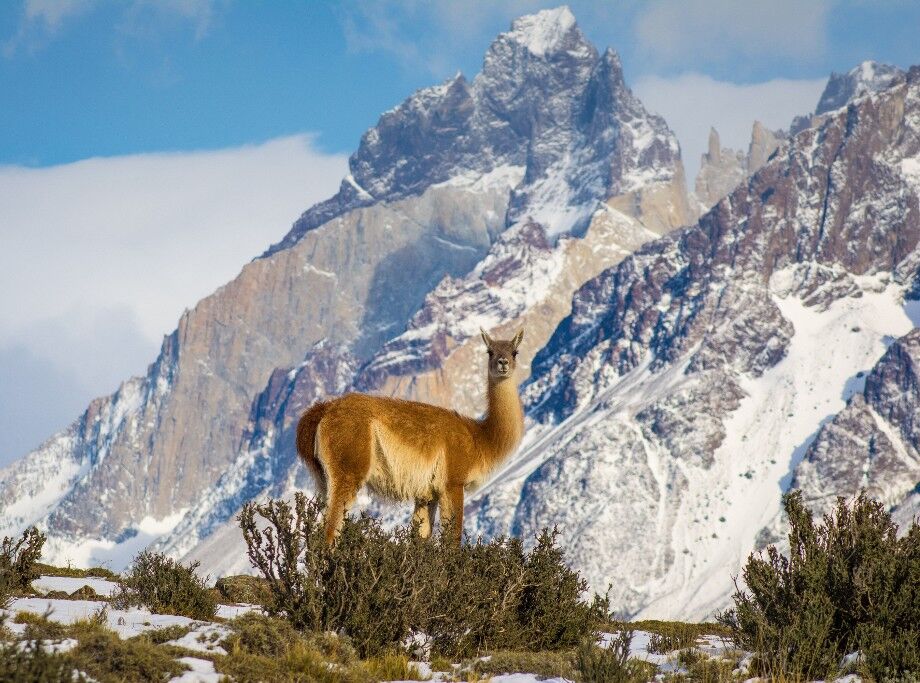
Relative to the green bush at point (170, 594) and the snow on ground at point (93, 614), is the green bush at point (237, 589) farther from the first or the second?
the snow on ground at point (93, 614)

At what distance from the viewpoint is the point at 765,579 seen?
14984mm

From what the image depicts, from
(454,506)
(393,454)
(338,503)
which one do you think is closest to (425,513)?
(454,506)

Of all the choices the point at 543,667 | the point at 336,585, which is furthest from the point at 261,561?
the point at 543,667

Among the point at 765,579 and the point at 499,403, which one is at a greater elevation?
the point at 499,403

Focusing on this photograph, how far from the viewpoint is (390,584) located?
14242mm

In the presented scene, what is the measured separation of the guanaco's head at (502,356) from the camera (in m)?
21.5

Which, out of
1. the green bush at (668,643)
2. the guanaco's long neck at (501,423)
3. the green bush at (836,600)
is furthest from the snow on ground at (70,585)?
the green bush at (836,600)

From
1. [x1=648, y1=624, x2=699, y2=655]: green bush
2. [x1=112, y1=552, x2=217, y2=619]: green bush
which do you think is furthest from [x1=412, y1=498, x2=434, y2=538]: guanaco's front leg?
[x1=648, y1=624, x2=699, y2=655]: green bush

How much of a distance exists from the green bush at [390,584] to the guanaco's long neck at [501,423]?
4.23 m

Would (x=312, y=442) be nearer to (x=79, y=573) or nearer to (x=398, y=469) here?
(x=398, y=469)

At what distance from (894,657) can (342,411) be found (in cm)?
911

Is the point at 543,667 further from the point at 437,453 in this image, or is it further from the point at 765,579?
the point at 437,453

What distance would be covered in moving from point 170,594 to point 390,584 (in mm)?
4148

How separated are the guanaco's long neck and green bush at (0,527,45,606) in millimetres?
7421
